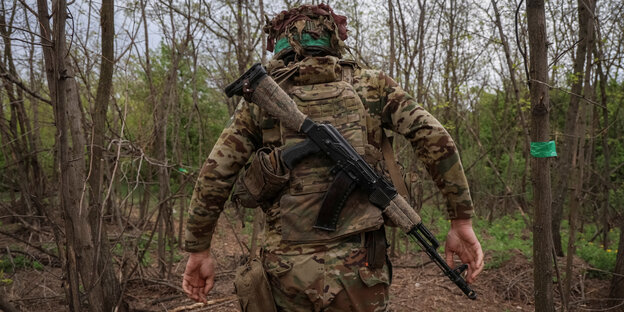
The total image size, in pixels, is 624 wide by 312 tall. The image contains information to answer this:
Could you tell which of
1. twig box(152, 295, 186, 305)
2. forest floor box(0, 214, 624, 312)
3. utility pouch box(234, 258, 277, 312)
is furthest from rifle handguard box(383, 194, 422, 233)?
twig box(152, 295, 186, 305)

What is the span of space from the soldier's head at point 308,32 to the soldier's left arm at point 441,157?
0.29m

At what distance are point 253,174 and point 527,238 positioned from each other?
24.8ft

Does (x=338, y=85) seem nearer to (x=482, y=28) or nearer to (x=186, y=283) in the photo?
(x=186, y=283)

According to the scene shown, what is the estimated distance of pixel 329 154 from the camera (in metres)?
1.65

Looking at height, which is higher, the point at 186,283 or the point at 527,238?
the point at 186,283

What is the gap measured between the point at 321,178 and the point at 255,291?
0.54 m

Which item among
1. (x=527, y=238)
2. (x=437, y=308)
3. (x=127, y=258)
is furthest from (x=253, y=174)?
(x=527, y=238)

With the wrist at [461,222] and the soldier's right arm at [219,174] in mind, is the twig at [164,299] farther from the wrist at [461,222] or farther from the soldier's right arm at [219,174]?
the wrist at [461,222]

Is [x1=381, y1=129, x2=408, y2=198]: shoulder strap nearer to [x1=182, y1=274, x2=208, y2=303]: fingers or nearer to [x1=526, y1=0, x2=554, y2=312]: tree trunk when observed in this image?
[x1=526, y1=0, x2=554, y2=312]: tree trunk

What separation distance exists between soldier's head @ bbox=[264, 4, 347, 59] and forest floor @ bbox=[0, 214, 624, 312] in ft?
8.71

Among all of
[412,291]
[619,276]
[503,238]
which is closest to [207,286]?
[412,291]

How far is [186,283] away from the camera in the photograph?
1.85m

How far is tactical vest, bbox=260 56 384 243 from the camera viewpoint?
1603 mm

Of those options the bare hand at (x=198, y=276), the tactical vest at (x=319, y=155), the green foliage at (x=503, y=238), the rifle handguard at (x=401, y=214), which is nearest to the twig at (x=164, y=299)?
the bare hand at (x=198, y=276)
